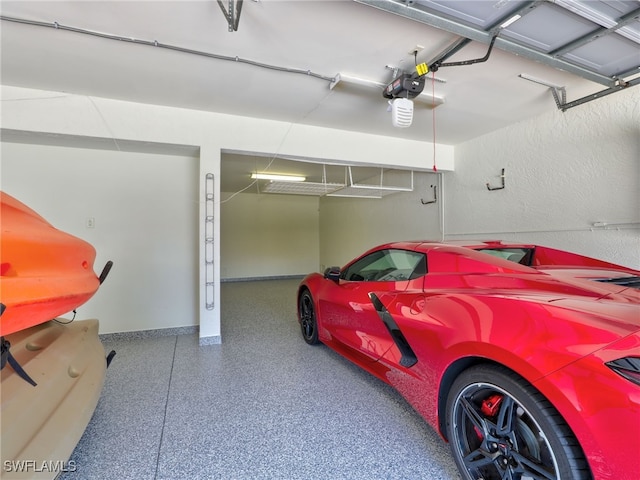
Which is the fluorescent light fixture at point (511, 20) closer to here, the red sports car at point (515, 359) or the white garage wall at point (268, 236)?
the red sports car at point (515, 359)

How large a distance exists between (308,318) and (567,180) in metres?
3.25

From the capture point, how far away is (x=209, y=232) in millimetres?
3451

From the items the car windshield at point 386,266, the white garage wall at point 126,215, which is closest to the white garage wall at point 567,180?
the car windshield at point 386,266

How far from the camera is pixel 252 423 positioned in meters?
1.84

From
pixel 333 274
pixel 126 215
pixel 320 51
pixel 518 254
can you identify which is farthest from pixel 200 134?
pixel 518 254

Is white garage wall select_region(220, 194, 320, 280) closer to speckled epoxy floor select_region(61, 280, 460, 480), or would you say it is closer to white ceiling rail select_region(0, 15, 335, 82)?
speckled epoxy floor select_region(61, 280, 460, 480)

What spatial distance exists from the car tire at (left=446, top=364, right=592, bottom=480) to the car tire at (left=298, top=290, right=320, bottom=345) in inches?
73.2

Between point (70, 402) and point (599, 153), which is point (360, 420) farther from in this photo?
point (599, 153)

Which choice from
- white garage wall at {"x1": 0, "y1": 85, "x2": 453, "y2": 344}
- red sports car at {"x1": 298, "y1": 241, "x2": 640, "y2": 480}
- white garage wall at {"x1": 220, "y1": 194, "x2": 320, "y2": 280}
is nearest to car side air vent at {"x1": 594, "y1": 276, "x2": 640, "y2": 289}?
red sports car at {"x1": 298, "y1": 241, "x2": 640, "y2": 480}

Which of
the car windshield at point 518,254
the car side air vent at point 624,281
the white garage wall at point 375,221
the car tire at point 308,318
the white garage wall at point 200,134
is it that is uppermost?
the white garage wall at point 200,134

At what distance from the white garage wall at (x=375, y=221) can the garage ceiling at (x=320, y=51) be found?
2.08 m

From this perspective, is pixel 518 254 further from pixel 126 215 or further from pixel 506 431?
pixel 126 215

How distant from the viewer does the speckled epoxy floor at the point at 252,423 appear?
4.82ft

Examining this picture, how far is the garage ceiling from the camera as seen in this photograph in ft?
5.98
